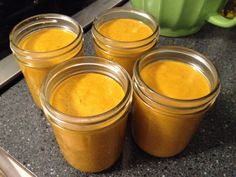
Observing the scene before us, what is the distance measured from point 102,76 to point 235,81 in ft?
0.98

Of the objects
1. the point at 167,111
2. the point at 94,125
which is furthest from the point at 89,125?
the point at 167,111

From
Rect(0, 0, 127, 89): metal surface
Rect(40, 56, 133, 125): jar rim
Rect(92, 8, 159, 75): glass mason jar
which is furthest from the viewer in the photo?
Rect(0, 0, 127, 89): metal surface

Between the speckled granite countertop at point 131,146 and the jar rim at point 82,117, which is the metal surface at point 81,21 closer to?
the speckled granite countertop at point 131,146

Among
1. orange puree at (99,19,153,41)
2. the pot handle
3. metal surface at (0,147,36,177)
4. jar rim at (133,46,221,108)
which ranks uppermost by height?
jar rim at (133,46,221,108)

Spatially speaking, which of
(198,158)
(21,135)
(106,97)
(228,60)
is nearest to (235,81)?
(228,60)

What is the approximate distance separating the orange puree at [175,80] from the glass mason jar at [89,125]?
47 mm

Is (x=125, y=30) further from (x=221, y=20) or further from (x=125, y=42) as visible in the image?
(x=221, y=20)

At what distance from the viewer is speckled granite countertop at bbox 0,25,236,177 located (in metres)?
0.45

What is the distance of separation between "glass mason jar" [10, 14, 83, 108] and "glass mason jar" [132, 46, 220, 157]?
0.38 feet

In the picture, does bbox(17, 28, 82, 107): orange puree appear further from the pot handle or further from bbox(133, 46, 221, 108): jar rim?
the pot handle

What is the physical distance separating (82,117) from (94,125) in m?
0.02

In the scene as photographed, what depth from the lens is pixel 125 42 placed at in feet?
1.50

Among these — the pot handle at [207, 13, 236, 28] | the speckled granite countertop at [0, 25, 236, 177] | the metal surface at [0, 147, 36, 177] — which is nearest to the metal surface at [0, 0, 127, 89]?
the speckled granite countertop at [0, 25, 236, 177]

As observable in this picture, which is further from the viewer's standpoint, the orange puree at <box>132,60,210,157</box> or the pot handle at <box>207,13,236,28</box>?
the pot handle at <box>207,13,236,28</box>
